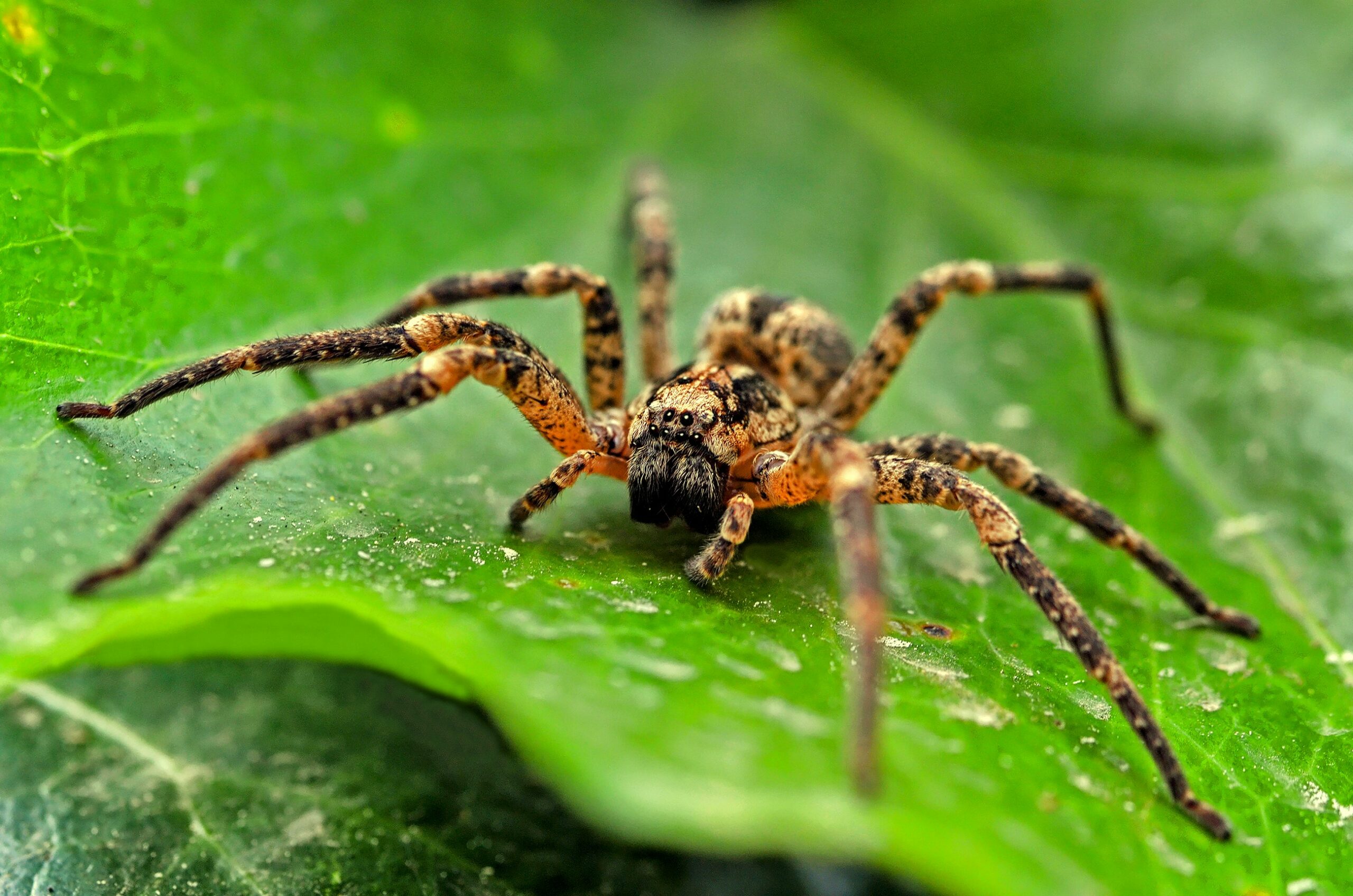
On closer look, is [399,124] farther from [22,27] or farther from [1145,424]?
[1145,424]

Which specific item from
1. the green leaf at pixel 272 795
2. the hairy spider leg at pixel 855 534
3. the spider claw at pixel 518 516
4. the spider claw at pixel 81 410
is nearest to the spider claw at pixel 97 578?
the spider claw at pixel 81 410

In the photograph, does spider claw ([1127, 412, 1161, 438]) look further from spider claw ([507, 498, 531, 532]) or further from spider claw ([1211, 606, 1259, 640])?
spider claw ([507, 498, 531, 532])

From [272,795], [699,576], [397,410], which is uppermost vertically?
[397,410]

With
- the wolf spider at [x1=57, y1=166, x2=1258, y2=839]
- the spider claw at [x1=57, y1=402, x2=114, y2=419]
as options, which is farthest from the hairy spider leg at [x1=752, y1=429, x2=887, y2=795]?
the spider claw at [x1=57, y1=402, x2=114, y2=419]

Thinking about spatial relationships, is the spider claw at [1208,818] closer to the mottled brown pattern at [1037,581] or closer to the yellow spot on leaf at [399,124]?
the mottled brown pattern at [1037,581]

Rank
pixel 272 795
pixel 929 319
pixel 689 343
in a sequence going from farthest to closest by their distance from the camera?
pixel 689 343 → pixel 929 319 → pixel 272 795

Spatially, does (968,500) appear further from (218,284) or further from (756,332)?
(218,284)

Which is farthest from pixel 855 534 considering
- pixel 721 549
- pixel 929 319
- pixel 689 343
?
pixel 689 343
